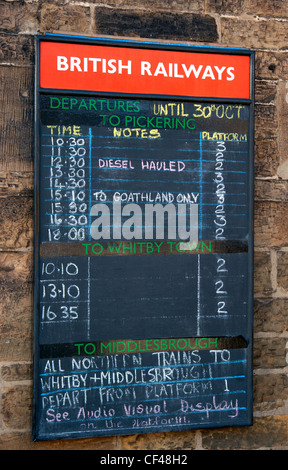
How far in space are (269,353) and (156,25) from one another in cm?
218

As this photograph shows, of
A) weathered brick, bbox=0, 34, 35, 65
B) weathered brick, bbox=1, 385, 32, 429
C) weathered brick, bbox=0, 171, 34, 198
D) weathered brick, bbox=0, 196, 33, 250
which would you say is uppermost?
weathered brick, bbox=0, 34, 35, 65

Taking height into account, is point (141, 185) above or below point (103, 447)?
above

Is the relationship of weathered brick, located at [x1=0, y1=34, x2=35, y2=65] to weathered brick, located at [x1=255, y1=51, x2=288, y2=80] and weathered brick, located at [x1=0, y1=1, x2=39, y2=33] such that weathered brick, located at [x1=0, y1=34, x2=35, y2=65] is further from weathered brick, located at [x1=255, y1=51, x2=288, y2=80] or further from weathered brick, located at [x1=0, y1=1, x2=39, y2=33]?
weathered brick, located at [x1=255, y1=51, x2=288, y2=80]

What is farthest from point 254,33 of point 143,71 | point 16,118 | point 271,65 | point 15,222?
point 15,222

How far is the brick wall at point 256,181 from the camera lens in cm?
Answer: 294

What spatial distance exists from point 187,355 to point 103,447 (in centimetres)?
76

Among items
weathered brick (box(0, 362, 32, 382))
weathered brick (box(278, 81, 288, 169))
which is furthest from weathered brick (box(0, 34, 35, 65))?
weathered brick (box(0, 362, 32, 382))

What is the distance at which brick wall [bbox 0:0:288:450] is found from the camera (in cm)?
294

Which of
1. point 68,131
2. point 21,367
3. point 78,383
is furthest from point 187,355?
point 68,131

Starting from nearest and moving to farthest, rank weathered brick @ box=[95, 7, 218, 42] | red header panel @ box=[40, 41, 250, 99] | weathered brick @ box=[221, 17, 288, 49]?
red header panel @ box=[40, 41, 250, 99] → weathered brick @ box=[95, 7, 218, 42] → weathered brick @ box=[221, 17, 288, 49]

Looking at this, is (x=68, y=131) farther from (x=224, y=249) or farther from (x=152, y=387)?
(x=152, y=387)

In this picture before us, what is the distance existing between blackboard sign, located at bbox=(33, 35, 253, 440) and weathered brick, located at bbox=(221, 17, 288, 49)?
14 centimetres

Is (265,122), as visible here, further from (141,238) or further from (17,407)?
(17,407)

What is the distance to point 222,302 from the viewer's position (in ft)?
10.1
